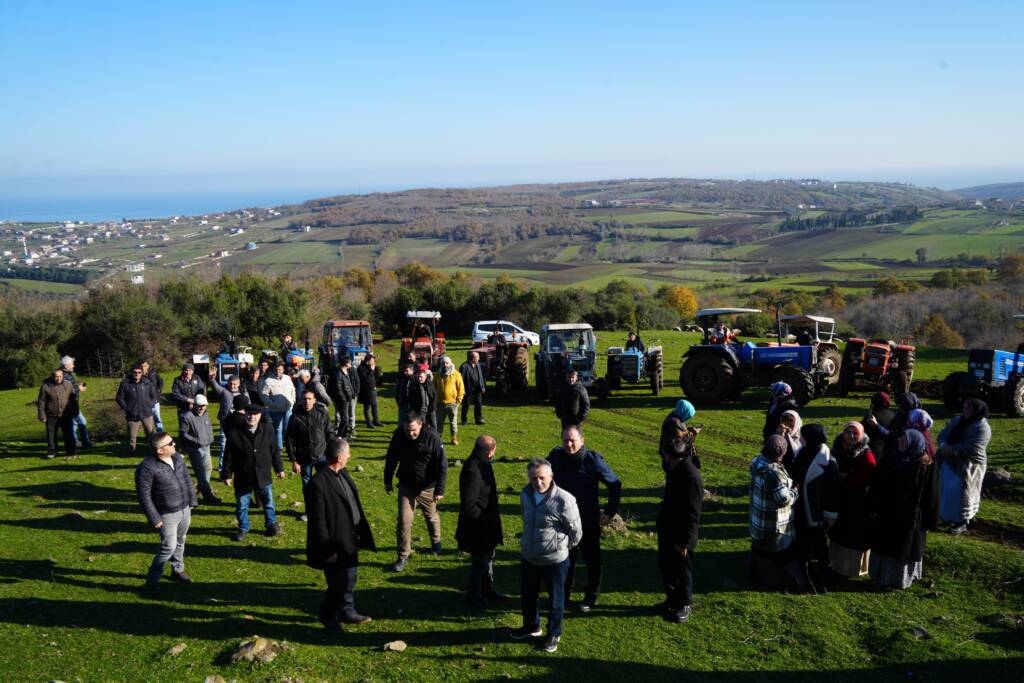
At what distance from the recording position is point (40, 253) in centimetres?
5256

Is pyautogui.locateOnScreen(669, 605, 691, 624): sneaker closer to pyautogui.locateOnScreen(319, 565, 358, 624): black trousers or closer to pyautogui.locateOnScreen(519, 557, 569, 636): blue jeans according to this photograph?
pyautogui.locateOnScreen(519, 557, 569, 636): blue jeans

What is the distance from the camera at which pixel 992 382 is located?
49.3 ft

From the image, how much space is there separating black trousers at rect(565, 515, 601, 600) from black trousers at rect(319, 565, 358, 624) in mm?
1819

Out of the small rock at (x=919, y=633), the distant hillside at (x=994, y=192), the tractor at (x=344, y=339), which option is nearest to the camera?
the small rock at (x=919, y=633)

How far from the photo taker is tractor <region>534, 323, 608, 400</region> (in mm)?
18078

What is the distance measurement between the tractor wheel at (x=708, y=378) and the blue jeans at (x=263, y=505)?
11.1 meters

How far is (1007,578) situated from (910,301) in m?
37.4

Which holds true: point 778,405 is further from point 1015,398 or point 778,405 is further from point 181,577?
point 1015,398

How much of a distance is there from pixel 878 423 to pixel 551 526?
484 centimetres

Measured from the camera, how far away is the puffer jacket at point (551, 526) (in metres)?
5.69

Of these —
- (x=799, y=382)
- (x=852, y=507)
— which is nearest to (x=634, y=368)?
(x=799, y=382)

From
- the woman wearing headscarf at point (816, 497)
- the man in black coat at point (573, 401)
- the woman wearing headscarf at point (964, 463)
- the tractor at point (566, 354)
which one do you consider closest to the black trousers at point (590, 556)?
the woman wearing headscarf at point (816, 497)

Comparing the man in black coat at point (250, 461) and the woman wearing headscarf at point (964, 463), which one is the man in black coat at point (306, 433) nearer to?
the man in black coat at point (250, 461)

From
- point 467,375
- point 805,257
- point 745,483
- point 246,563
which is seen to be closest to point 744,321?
point 467,375
